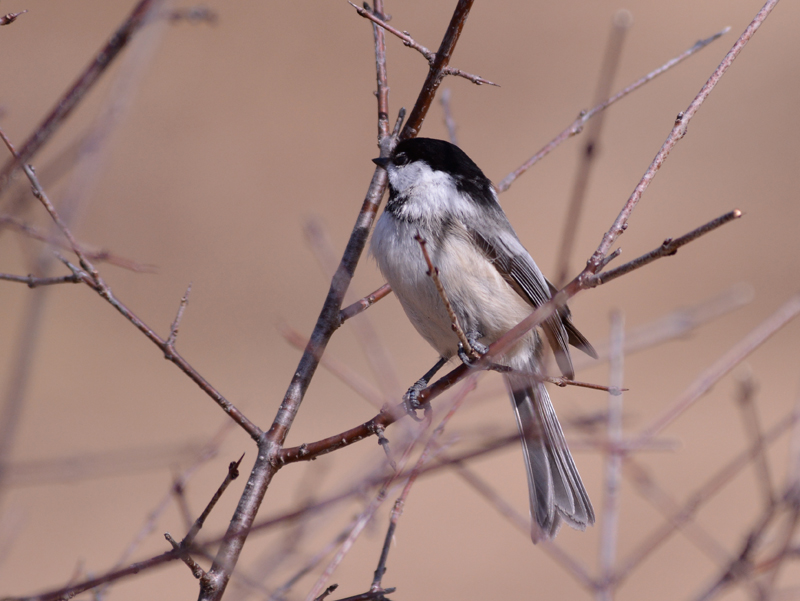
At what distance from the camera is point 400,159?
3.27 meters

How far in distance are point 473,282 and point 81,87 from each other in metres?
2.04

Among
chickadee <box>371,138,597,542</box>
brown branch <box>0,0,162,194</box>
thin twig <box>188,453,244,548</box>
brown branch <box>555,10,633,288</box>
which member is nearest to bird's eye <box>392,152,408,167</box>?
chickadee <box>371,138,597,542</box>

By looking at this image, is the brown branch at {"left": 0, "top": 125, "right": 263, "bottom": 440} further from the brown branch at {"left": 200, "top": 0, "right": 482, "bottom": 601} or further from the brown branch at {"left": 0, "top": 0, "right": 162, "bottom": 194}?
the brown branch at {"left": 0, "top": 0, "right": 162, "bottom": 194}

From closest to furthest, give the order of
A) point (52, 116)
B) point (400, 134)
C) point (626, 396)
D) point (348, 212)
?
1. point (52, 116)
2. point (400, 134)
3. point (626, 396)
4. point (348, 212)

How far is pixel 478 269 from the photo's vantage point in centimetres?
309

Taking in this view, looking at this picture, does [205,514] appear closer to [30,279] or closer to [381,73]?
[30,279]

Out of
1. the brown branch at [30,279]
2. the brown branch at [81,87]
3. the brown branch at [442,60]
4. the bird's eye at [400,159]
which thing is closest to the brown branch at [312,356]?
the brown branch at [442,60]

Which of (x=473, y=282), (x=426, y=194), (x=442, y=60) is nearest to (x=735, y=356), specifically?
(x=442, y=60)

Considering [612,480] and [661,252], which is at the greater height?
[661,252]

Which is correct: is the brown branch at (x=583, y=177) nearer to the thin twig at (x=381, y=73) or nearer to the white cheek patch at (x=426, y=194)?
the thin twig at (x=381, y=73)

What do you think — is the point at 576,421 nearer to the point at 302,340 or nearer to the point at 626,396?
the point at 302,340

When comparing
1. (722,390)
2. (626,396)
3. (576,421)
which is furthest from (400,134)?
(722,390)

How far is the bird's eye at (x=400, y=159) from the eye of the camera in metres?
3.25

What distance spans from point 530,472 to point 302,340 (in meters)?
1.63
